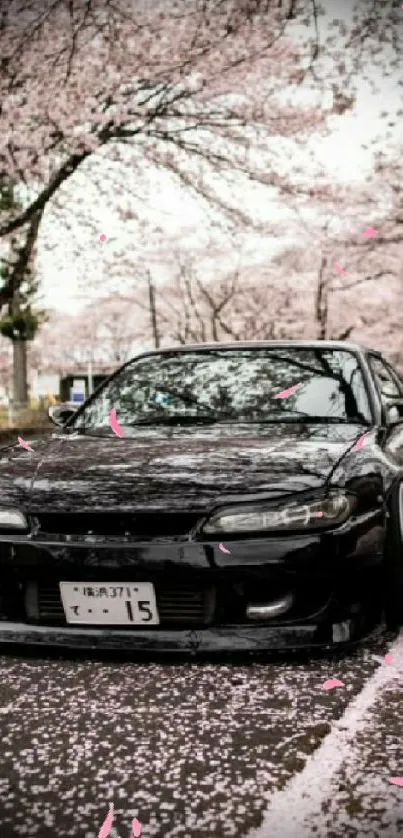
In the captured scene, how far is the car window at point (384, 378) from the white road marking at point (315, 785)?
1.73 m

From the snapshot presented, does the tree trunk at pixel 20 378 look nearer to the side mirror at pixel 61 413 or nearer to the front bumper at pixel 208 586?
the side mirror at pixel 61 413

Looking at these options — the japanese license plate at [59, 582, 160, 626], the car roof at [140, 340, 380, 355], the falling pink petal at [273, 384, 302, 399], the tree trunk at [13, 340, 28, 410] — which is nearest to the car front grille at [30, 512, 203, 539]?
the japanese license plate at [59, 582, 160, 626]

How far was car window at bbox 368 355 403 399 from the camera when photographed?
13.6ft

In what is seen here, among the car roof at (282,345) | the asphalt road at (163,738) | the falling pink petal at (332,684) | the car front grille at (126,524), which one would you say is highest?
the car roof at (282,345)

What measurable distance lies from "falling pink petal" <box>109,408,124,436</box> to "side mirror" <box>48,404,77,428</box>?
38 centimetres

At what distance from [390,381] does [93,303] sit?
49.1 m

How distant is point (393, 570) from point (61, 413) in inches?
74.2

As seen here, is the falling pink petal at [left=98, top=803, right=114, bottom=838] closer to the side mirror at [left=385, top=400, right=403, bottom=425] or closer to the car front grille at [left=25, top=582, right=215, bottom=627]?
the car front grille at [left=25, top=582, right=215, bottom=627]

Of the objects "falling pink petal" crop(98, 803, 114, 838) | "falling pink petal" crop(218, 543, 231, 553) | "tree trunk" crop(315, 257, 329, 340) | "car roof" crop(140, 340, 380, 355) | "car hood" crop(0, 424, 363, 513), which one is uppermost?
"tree trunk" crop(315, 257, 329, 340)

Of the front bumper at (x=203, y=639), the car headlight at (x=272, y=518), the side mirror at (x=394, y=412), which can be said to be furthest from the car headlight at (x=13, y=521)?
the side mirror at (x=394, y=412)

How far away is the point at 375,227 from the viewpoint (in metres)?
24.9

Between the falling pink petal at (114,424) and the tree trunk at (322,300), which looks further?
the tree trunk at (322,300)

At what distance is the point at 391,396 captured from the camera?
169 inches

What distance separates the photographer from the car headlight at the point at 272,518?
2.69 metres
